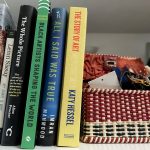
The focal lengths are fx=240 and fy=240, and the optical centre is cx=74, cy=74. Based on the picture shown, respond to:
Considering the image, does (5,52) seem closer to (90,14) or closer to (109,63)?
(109,63)

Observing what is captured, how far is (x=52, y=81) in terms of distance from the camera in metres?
0.48

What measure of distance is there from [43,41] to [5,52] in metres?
0.09

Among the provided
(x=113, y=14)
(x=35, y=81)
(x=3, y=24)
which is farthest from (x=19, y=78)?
(x=113, y=14)

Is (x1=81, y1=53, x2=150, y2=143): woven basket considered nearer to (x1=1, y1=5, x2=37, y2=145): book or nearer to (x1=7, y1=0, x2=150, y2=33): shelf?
(x1=1, y1=5, x2=37, y2=145): book

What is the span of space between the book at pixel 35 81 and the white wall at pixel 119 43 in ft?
1.68

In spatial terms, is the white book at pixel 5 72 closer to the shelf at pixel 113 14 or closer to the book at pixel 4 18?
the book at pixel 4 18

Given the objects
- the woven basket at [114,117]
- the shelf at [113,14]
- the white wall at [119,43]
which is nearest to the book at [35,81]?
the woven basket at [114,117]

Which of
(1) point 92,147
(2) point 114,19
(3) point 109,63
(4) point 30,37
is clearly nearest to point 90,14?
(2) point 114,19

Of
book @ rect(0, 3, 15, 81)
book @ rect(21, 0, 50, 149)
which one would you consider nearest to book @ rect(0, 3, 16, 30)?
book @ rect(0, 3, 15, 81)

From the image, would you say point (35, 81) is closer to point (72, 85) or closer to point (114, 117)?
point (72, 85)

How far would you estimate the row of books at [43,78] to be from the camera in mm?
466

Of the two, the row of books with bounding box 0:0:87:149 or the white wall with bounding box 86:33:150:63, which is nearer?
the row of books with bounding box 0:0:87:149

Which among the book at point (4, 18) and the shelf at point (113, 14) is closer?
the book at point (4, 18)

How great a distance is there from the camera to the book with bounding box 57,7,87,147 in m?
0.47
